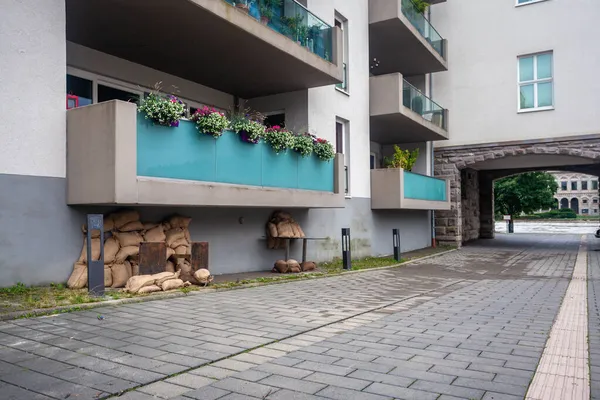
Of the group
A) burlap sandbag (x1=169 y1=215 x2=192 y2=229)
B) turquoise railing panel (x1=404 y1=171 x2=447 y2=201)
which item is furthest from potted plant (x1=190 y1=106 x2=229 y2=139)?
turquoise railing panel (x1=404 y1=171 x2=447 y2=201)

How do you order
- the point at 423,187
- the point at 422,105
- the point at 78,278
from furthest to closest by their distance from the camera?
the point at 422,105
the point at 423,187
the point at 78,278

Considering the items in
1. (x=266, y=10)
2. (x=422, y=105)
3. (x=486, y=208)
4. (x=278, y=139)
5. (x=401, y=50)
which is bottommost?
(x=486, y=208)

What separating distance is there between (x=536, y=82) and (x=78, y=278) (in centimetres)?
2033

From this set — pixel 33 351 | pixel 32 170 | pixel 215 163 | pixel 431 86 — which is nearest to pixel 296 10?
pixel 215 163

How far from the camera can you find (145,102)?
348 inches

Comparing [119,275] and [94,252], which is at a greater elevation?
[94,252]

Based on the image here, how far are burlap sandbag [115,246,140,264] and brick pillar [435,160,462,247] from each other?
17.7 m

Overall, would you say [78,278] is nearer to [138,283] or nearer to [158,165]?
[138,283]

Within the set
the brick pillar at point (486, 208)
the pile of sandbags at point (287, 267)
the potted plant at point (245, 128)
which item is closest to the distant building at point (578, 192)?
the brick pillar at point (486, 208)

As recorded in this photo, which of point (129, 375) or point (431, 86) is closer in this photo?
point (129, 375)

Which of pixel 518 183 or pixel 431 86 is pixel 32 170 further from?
pixel 518 183

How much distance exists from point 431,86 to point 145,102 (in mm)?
18432

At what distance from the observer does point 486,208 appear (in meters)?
32.8

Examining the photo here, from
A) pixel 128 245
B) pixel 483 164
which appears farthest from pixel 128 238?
pixel 483 164
